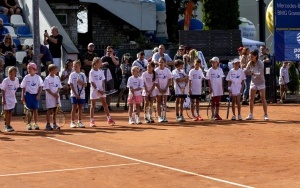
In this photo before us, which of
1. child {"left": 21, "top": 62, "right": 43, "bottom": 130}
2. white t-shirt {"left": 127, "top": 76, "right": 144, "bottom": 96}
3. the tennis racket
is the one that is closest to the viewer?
child {"left": 21, "top": 62, "right": 43, "bottom": 130}

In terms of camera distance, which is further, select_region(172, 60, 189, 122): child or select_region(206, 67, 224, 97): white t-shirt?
select_region(206, 67, 224, 97): white t-shirt

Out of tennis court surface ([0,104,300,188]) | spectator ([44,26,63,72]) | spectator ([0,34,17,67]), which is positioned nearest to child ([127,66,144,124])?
tennis court surface ([0,104,300,188])

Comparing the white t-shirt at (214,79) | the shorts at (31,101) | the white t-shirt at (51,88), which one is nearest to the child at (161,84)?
the white t-shirt at (214,79)

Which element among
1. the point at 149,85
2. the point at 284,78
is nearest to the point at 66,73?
the point at 149,85

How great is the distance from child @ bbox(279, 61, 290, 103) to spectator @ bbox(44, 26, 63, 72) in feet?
29.1

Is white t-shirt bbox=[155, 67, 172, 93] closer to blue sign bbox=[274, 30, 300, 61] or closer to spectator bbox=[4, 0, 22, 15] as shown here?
blue sign bbox=[274, 30, 300, 61]

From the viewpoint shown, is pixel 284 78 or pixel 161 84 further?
pixel 284 78

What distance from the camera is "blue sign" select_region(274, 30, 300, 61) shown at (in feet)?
102

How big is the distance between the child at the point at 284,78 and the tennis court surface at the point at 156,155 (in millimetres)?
9684

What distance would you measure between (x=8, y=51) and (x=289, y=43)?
10.3 meters

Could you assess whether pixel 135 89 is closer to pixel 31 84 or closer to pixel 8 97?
pixel 31 84

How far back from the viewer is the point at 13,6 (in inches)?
1302

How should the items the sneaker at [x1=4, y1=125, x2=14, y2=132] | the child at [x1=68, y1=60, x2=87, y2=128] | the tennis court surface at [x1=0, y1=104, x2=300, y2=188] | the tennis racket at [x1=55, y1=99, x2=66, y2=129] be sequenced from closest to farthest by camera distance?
1. the tennis court surface at [x1=0, y1=104, x2=300, y2=188]
2. the sneaker at [x1=4, y1=125, x2=14, y2=132]
3. the tennis racket at [x1=55, y1=99, x2=66, y2=129]
4. the child at [x1=68, y1=60, x2=87, y2=128]

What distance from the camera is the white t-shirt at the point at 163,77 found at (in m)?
23.3
